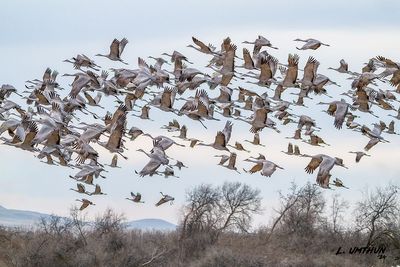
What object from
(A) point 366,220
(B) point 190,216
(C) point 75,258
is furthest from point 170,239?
(A) point 366,220

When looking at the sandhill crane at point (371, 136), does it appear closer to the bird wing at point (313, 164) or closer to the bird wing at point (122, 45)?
the bird wing at point (313, 164)

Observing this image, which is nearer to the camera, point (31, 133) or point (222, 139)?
point (31, 133)

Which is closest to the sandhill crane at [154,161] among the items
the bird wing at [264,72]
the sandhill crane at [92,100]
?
the bird wing at [264,72]

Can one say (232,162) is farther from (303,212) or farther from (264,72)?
(303,212)

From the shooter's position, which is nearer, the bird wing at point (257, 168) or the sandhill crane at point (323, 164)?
the sandhill crane at point (323, 164)

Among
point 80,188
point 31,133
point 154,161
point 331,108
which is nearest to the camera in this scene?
point 154,161

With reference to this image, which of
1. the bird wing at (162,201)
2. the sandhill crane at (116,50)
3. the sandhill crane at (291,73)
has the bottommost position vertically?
the bird wing at (162,201)

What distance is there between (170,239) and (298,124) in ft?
112

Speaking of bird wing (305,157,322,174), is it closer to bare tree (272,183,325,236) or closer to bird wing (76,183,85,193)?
bird wing (76,183,85,193)

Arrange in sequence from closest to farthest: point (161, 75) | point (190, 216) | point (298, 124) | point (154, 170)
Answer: point (154, 170) → point (161, 75) → point (298, 124) → point (190, 216)

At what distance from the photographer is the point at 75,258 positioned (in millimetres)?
55062

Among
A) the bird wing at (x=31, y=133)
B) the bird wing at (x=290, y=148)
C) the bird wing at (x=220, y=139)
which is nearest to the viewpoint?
the bird wing at (x=31, y=133)

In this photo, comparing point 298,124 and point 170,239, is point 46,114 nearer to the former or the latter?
point 298,124

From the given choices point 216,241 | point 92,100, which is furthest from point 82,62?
point 216,241
